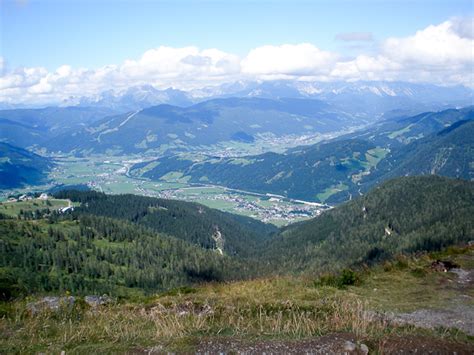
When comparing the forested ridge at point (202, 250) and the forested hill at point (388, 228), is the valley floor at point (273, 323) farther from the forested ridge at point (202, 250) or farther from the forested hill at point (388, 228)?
the forested hill at point (388, 228)

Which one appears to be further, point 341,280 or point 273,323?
point 341,280

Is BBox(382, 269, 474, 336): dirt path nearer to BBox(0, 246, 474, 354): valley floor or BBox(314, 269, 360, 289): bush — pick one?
BBox(0, 246, 474, 354): valley floor

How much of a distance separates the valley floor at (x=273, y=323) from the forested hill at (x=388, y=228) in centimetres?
9383

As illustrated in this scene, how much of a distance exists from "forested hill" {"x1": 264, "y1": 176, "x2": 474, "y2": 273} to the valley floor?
93829 mm

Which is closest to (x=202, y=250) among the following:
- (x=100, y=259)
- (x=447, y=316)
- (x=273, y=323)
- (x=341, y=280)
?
(x=100, y=259)

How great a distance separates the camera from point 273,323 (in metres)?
12.1

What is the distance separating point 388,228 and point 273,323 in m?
164

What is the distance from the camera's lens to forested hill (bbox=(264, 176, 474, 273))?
120 m

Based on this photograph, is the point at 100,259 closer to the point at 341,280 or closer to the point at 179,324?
the point at 341,280

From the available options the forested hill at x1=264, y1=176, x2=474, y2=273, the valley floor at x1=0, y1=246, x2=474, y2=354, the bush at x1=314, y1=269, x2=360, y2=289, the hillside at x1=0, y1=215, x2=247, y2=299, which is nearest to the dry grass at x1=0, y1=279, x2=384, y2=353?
the valley floor at x1=0, y1=246, x2=474, y2=354

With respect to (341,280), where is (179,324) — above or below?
above

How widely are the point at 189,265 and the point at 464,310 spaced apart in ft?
396

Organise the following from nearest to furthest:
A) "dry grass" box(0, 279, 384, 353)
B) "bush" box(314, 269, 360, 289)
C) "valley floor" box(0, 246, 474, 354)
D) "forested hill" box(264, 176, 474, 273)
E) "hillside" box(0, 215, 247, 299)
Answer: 1. "valley floor" box(0, 246, 474, 354)
2. "dry grass" box(0, 279, 384, 353)
3. "bush" box(314, 269, 360, 289)
4. "hillside" box(0, 215, 247, 299)
5. "forested hill" box(264, 176, 474, 273)

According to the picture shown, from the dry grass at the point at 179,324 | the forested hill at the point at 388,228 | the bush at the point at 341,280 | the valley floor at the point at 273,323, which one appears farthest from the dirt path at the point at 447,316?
the forested hill at the point at 388,228
